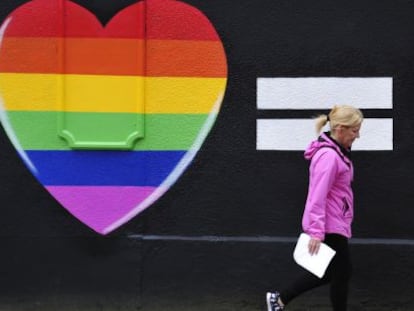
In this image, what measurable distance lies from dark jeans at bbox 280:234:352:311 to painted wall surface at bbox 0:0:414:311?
2.26ft

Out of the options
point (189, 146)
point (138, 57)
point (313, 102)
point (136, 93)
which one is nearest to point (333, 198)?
point (313, 102)

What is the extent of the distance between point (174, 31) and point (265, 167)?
130 cm

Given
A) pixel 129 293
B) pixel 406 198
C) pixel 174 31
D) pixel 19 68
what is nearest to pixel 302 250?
pixel 406 198

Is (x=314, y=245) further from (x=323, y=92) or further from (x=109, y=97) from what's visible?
(x=109, y=97)

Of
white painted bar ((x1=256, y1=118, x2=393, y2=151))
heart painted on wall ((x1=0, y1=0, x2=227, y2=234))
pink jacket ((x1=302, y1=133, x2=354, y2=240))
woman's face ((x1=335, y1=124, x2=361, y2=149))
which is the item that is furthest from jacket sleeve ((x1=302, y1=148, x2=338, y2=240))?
heart painted on wall ((x1=0, y1=0, x2=227, y2=234))

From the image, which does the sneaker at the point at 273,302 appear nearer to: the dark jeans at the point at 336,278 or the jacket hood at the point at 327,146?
the dark jeans at the point at 336,278

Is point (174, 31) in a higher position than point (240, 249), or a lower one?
higher

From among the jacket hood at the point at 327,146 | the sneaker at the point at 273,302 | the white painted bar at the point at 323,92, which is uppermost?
the white painted bar at the point at 323,92

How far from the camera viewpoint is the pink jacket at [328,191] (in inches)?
169

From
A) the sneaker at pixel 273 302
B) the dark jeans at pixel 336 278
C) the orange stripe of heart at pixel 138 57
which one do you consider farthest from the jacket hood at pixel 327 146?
the orange stripe of heart at pixel 138 57

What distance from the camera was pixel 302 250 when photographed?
439 cm

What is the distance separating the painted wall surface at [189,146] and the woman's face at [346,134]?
0.88m

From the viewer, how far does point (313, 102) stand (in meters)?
5.27

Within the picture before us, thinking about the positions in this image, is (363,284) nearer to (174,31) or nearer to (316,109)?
(316,109)
